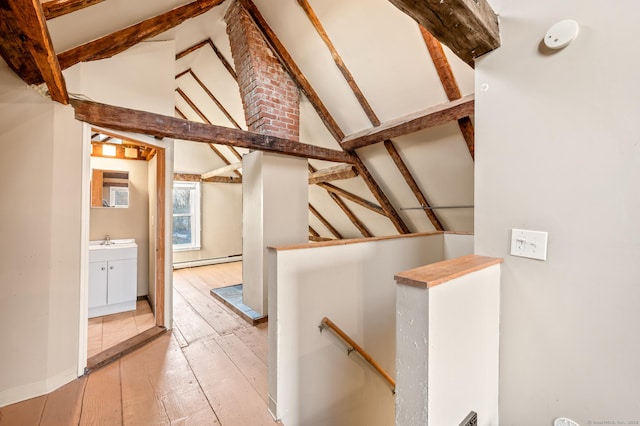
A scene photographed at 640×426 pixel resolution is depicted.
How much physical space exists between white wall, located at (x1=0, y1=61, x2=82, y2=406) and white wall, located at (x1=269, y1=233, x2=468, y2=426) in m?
1.54

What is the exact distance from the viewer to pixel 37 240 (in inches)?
73.2

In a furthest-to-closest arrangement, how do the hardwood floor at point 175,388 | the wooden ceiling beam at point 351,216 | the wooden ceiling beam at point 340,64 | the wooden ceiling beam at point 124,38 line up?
the wooden ceiling beam at point 351,216 < the wooden ceiling beam at point 340,64 < the wooden ceiling beam at point 124,38 < the hardwood floor at point 175,388

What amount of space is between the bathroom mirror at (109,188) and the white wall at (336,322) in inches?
122

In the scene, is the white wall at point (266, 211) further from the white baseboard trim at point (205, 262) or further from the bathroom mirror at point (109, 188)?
the white baseboard trim at point (205, 262)

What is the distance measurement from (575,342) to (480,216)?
626 millimetres

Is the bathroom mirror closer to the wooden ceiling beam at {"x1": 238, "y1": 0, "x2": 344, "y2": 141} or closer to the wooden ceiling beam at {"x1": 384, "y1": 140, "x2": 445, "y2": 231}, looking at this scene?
the wooden ceiling beam at {"x1": 238, "y1": 0, "x2": 344, "y2": 141}

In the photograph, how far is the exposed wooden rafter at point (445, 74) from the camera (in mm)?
2372

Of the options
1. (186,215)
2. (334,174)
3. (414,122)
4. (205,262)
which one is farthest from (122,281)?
(414,122)

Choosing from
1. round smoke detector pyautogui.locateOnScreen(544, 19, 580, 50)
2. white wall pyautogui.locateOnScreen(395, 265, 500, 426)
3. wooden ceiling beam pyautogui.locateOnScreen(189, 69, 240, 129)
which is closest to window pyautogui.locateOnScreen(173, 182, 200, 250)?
wooden ceiling beam pyautogui.locateOnScreen(189, 69, 240, 129)

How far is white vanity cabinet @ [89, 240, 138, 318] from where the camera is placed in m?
3.10

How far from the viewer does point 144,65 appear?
266 centimetres

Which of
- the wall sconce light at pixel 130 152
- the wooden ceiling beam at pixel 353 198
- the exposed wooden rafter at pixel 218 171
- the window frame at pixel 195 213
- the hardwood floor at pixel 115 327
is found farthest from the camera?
the window frame at pixel 195 213

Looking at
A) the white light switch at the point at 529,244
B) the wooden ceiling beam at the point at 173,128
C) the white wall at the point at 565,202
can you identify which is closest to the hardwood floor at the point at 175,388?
the white wall at the point at 565,202

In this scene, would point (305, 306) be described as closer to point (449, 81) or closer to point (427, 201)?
point (449, 81)
